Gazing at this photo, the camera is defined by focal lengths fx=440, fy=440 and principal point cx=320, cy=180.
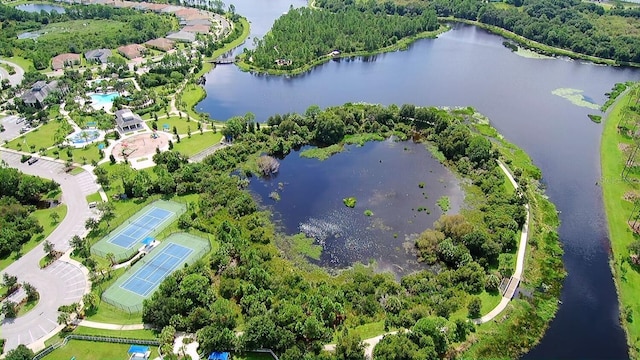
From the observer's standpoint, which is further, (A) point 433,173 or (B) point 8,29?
(B) point 8,29

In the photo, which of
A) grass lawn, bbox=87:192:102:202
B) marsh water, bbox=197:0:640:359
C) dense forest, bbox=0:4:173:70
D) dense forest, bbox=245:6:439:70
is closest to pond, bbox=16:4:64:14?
dense forest, bbox=0:4:173:70

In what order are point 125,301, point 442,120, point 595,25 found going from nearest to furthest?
point 125,301 < point 442,120 < point 595,25

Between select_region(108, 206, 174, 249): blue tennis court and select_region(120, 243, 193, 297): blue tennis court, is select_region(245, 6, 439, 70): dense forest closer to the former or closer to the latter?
select_region(108, 206, 174, 249): blue tennis court

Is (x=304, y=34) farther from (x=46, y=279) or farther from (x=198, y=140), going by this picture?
(x=46, y=279)

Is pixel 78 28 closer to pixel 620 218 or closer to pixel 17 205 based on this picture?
pixel 17 205

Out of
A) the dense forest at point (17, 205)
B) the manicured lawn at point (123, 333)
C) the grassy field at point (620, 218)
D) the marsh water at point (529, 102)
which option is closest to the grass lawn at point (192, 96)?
the marsh water at point (529, 102)

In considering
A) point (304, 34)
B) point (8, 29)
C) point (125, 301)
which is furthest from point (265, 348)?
point (8, 29)
